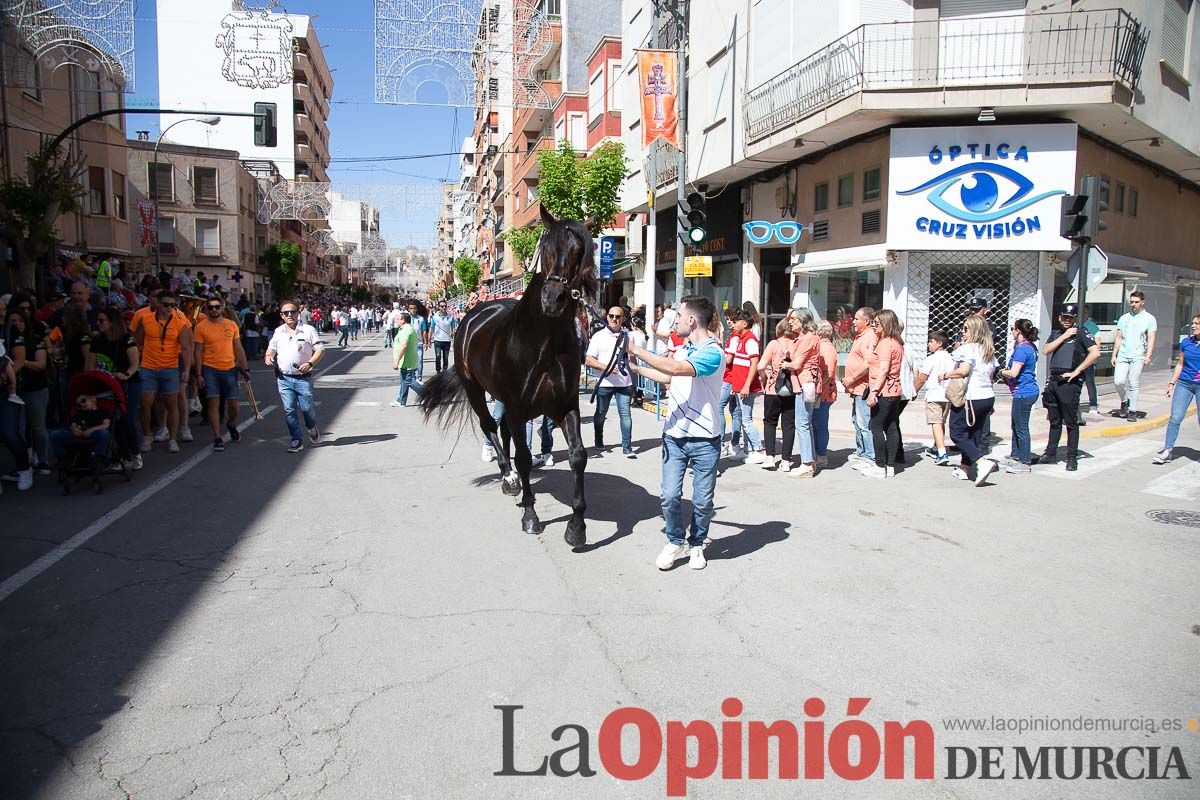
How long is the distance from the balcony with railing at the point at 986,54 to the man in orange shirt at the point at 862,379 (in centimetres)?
735

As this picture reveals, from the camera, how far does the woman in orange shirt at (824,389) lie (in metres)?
8.91

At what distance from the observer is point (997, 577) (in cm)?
544

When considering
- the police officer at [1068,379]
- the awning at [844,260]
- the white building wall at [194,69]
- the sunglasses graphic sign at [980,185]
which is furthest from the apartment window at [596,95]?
the police officer at [1068,379]

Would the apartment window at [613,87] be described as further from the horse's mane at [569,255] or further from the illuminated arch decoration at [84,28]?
the horse's mane at [569,255]

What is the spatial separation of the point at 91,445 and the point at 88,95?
24.0 metres

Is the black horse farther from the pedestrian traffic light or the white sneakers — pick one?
the pedestrian traffic light

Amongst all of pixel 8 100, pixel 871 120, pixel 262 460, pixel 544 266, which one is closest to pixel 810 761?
pixel 544 266

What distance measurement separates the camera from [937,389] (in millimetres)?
9641

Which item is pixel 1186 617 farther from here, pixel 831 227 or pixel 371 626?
pixel 831 227

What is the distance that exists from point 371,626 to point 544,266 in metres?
2.66

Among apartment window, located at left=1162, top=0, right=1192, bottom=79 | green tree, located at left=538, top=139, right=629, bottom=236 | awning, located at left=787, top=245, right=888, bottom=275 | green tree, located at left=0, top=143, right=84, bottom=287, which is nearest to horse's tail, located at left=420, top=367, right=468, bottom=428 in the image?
awning, located at left=787, top=245, right=888, bottom=275

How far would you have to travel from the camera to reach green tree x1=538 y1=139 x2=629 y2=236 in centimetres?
2403

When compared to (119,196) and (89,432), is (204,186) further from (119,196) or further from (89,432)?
(89,432)

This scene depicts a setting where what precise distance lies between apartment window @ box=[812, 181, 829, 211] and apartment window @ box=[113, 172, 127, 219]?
2693cm
